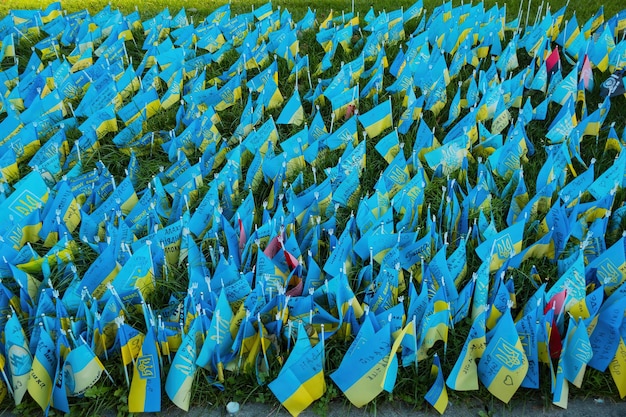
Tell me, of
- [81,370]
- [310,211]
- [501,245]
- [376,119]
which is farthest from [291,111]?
[81,370]

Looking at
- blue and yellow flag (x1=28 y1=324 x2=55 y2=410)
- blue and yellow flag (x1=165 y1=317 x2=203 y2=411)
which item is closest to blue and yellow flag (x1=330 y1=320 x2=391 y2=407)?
blue and yellow flag (x1=165 y1=317 x2=203 y2=411)

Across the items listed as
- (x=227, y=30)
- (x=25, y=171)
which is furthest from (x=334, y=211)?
(x=227, y=30)

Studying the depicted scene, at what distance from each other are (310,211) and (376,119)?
33.8 inches

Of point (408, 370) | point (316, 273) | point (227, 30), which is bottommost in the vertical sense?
point (408, 370)

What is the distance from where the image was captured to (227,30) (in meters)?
4.63

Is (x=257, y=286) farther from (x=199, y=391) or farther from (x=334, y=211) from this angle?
(x=334, y=211)

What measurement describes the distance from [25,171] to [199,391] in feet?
6.04

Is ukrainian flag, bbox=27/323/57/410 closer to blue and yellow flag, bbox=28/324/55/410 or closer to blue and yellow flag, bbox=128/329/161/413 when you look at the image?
blue and yellow flag, bbox=28/324/55/410

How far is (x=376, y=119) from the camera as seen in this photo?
3.53 meters

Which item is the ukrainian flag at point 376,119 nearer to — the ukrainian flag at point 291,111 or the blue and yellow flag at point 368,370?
the ukrainian flag at point 291,111

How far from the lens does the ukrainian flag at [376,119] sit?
351 cm

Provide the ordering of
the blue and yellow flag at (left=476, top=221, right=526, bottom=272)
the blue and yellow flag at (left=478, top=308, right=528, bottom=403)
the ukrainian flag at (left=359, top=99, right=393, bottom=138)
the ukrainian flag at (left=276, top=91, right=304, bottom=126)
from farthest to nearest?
1. the ukrainian flag at (left=276, top=91, right=304, bottom=126)
2. the ukrainian flag at (left=359, top=99, right=393, bottom=138)
3. the blue and yellow flag at (left=476, top=221, right=526, bottom=272)
4. the blue and yellow flag at (left=478, top=308, right=528, bottom=403)

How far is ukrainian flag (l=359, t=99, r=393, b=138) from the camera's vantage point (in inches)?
138

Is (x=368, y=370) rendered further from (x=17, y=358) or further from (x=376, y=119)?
(x=376, y=119)
